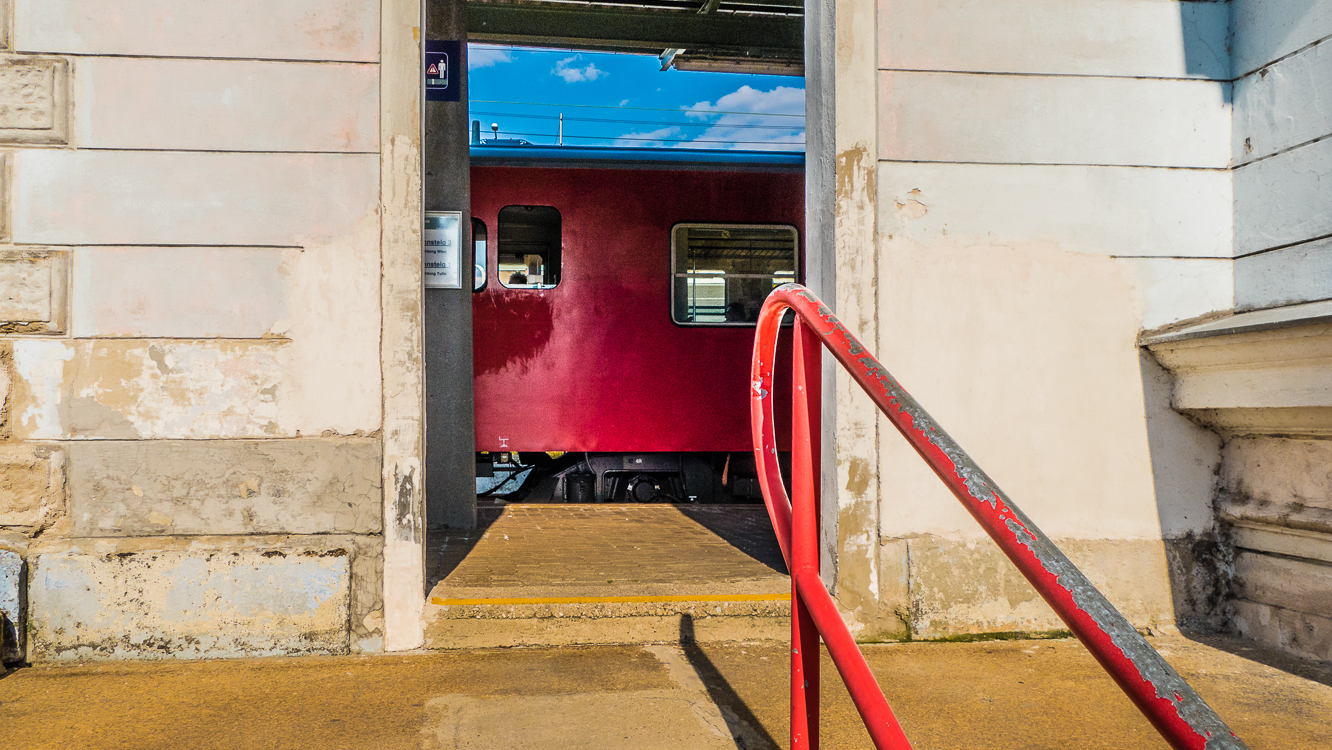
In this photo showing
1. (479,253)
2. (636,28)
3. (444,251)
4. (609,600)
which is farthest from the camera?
(636,28)

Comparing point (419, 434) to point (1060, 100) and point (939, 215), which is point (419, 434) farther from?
point (1060, 100)

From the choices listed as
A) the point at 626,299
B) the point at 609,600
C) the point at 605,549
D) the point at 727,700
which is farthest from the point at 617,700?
the point at 626,299

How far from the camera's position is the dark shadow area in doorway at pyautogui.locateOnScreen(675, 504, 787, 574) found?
145 inches

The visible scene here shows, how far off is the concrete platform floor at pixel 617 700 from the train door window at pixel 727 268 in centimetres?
351

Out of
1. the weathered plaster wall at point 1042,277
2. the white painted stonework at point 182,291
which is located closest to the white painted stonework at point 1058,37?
the weathered plaster wall at point 1042,277

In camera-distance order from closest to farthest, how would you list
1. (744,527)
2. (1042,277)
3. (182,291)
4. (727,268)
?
1. (182,291)
2. (1042,277)
3. (744,527)
4. (727,268)

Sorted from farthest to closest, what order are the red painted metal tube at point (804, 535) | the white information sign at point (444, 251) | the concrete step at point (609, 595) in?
the white information sign at point (444, 251) → the concrete step at point (609, 595) → the red painted metal tube at point (804, 535)

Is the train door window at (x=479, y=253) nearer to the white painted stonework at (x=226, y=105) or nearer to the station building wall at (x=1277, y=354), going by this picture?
the white painted stonework at (x=226, y=105)

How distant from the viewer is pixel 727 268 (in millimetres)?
6090

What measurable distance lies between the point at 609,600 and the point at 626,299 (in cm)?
335

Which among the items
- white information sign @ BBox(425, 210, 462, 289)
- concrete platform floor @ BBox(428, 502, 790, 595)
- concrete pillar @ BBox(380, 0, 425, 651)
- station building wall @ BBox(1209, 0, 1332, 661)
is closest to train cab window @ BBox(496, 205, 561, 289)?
white information sign @ BBox(425, 210, 462, 289)

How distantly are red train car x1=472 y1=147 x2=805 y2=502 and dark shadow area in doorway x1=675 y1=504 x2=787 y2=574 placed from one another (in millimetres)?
732

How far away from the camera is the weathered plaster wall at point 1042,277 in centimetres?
297

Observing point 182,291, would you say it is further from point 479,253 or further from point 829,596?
point 479,253
